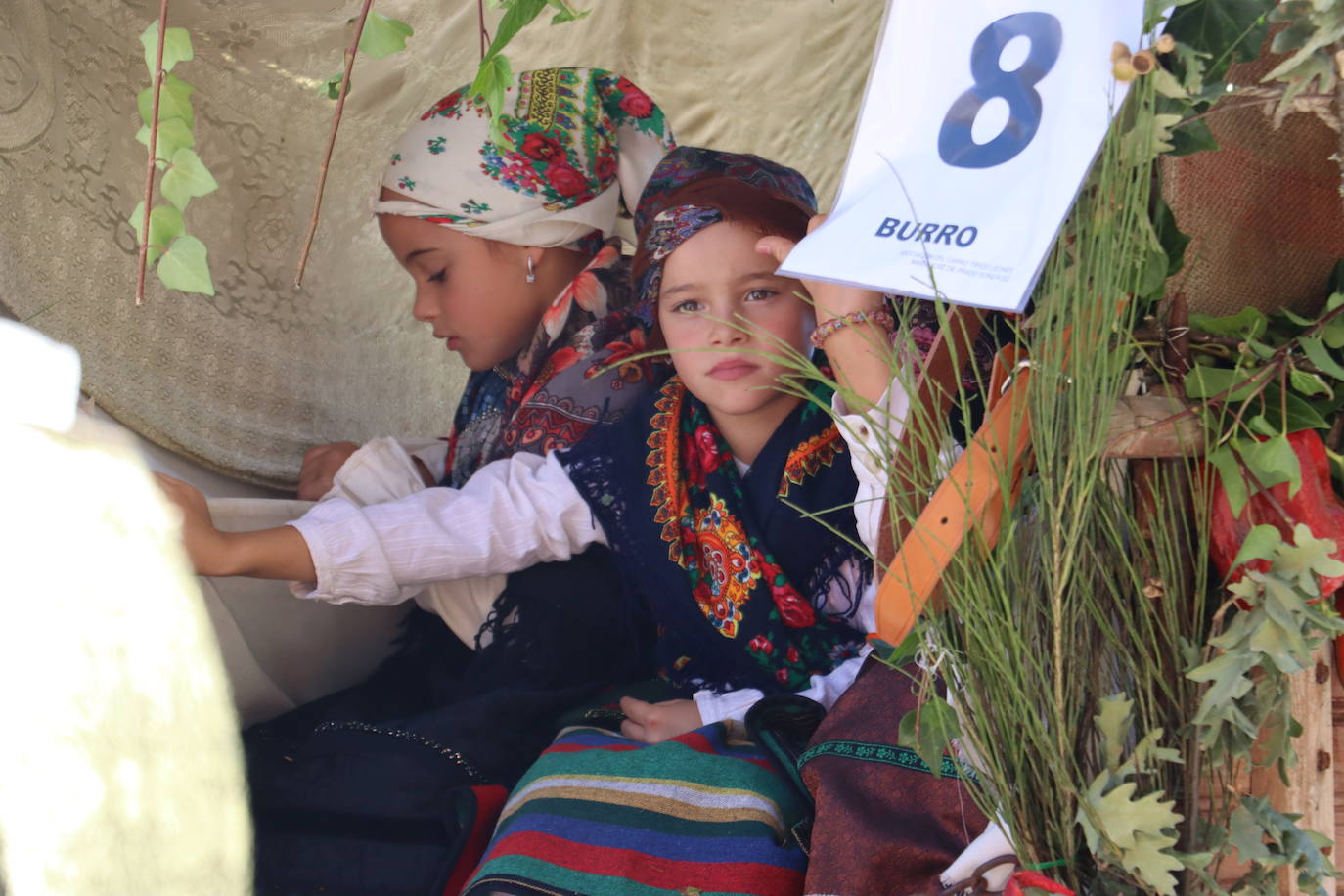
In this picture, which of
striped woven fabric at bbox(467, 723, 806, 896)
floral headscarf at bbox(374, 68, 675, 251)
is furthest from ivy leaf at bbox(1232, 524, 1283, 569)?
floral headscarf at bbox(374, 68, 675, 251)

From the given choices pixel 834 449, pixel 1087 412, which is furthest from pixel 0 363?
pixel 1087 412

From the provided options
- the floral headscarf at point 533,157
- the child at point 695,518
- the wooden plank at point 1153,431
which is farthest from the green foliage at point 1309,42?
the floral headscarf at point 533,157

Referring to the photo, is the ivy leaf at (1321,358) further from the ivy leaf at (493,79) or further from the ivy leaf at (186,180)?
the ivy leaf at (186,180)

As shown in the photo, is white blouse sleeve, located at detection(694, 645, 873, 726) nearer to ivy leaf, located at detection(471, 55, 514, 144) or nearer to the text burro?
the text burro

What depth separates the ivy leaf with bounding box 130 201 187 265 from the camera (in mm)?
1250

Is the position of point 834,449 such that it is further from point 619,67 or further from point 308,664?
point 619,67

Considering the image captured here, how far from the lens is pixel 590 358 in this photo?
1.86 m

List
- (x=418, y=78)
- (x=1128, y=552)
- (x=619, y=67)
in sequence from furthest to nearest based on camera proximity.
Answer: (x=619, y=67)
(x=418, y=78)
(x=1128, y=552)

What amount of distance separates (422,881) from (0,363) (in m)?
0.80

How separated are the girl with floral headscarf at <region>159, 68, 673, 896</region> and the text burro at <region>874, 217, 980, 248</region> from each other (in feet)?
2.51

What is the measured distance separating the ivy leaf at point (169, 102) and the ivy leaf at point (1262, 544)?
1.15m

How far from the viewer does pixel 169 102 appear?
1297 millimetres

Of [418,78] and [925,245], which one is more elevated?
[418,78]

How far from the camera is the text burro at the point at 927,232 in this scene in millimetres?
939
